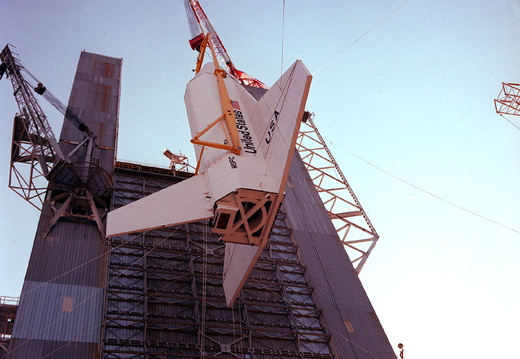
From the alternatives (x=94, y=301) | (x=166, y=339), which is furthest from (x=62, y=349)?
(x=166, y=339)

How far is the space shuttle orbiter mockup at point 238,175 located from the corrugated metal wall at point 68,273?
8.09 meters

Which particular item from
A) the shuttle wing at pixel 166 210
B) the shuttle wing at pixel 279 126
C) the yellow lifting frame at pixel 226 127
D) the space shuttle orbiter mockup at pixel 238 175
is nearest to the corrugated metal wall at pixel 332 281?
the space shuttle orbiter mockup at pixel 238 175

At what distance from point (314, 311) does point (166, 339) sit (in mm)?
10241

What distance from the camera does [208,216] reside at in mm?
22453

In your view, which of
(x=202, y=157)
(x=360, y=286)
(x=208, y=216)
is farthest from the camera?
(x=360, y=286)

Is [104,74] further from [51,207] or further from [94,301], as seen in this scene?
[94,301]

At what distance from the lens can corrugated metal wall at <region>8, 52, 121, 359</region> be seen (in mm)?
26344

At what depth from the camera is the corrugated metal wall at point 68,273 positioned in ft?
86.4

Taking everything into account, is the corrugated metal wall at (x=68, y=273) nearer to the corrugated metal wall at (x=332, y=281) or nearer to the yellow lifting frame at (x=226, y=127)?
the yellow lifting frame at (x=226, y=127)

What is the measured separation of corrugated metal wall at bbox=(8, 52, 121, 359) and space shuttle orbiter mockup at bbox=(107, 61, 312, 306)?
8.09 meters

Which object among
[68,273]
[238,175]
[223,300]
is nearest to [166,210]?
[238,175]

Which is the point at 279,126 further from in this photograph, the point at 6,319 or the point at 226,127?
the point at 6,319

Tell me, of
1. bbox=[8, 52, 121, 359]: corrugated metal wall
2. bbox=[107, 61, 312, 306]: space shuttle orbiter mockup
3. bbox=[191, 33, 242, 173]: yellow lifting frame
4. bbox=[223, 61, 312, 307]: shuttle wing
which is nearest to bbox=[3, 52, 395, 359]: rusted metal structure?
bbox=[8, 52, 121, 359]: corrugated metal wall

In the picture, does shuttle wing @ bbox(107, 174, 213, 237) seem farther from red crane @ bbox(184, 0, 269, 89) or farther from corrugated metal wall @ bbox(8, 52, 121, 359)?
red crane @ bbox(184, 0, 269, 89)
